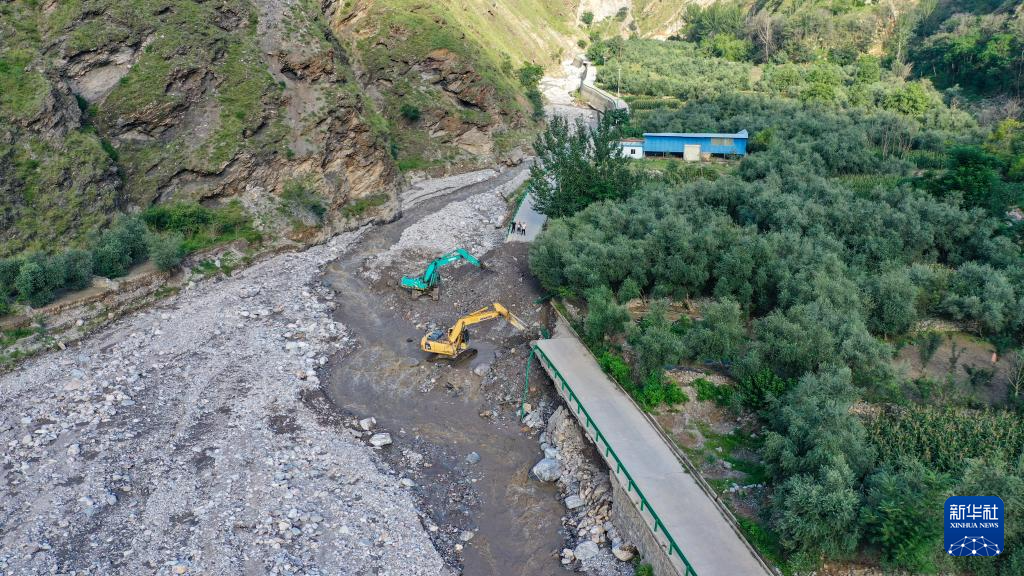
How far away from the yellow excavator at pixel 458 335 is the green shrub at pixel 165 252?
52.2ft

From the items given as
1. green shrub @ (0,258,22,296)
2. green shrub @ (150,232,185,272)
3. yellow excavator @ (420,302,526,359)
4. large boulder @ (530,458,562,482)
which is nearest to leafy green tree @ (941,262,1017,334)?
large boulder @ (530,458,562,482)

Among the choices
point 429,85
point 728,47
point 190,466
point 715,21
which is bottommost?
point 190,466

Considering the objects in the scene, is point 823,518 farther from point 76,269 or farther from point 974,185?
point 76,269

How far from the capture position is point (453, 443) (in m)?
24.7

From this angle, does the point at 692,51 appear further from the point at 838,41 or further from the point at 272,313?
the point at 272,313

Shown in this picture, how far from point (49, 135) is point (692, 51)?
106 metres

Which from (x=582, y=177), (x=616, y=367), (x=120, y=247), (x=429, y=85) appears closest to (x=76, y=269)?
(x=120, y=247)

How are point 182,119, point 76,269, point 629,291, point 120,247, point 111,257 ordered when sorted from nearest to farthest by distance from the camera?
point 629,291 → point 76,269 → point 111,257 → point 120,247 → point 182,119

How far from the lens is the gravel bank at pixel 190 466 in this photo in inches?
707

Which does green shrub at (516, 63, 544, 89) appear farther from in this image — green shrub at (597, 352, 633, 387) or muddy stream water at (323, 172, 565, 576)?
green shrub at (597, 352, 633, 387)

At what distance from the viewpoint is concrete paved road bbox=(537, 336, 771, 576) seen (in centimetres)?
1584

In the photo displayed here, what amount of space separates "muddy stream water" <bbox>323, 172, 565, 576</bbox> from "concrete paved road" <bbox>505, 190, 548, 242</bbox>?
1087 cm

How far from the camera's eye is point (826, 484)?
52.2 feet

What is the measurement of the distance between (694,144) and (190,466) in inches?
1961
